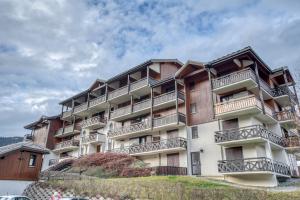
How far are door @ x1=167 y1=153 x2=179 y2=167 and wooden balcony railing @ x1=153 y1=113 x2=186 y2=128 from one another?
145 inches

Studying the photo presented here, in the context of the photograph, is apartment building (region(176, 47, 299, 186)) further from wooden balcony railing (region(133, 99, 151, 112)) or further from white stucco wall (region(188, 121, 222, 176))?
wooden balcony railing (region(133, 99, 151, 112))

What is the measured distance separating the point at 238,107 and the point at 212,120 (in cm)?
390

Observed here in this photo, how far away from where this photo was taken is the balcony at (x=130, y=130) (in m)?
30.2

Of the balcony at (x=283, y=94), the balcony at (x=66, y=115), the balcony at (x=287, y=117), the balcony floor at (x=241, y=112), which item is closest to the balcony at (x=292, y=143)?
the balcony at (x=287, y=117)

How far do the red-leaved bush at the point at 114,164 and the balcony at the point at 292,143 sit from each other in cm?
1395

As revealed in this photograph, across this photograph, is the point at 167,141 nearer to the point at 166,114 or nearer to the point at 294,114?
the point at 166,114

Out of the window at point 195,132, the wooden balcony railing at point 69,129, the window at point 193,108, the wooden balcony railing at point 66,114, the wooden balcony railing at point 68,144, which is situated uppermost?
the wooden balcony railing at point 66,114

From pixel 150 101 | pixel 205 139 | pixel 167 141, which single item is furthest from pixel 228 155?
pixel 150 101

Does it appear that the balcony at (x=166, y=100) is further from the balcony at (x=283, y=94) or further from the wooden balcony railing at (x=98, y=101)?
the wooden balcony railing at (x=98, y=101)

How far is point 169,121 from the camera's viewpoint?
90.7 feet

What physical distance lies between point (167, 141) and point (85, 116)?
2152 cm

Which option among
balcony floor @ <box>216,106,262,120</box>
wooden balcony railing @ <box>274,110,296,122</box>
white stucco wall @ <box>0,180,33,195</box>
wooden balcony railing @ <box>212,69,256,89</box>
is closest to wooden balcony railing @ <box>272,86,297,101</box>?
wooden balcony railing @ <box>274,110,296,122</box>

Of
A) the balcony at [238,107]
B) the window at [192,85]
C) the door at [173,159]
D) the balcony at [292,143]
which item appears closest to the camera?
the balcony at [238,107]

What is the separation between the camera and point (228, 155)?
23047mm
